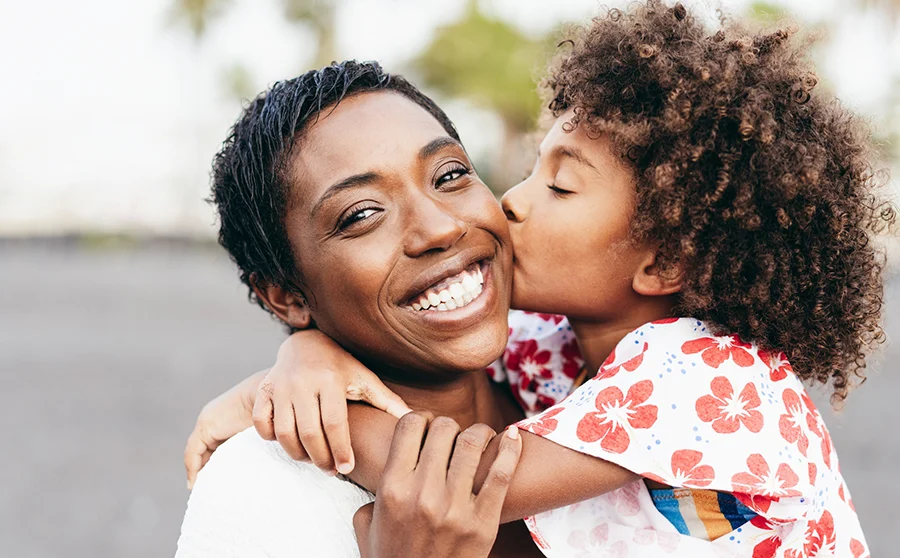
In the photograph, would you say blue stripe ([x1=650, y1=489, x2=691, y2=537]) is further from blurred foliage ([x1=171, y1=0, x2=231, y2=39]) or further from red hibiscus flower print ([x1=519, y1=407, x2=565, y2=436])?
blurred foliage ([x1=171, y1=0, x2=231, y2=39])

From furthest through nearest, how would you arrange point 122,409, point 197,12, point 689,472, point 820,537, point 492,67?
point 197,12
point 492,67
point 122,409
point 820,537
point 689,472

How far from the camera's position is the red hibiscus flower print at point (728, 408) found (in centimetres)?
202

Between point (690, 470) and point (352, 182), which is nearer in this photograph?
point (690, 470)

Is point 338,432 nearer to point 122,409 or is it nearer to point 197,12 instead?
point 122,409

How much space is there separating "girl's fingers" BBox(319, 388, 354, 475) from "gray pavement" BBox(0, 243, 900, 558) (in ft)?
5.69

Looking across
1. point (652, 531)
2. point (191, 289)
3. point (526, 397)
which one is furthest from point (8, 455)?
point (191, 289)

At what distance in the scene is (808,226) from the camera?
2236mm

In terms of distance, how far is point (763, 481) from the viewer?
1968mm

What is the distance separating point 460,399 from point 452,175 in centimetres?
66

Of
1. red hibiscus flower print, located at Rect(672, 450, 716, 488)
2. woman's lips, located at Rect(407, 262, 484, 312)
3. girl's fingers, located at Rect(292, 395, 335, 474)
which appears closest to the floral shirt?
red hibiscus flower print, located at Rect(672, 450, 716, 488)

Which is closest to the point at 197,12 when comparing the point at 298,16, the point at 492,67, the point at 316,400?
the point at 298,16

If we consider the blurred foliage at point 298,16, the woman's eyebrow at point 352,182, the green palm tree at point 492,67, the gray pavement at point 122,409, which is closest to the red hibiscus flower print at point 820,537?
the gray pavement at point 122,409

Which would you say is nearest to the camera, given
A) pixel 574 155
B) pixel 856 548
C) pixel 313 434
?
pixel 313 434

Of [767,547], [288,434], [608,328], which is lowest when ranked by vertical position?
[767,547]
